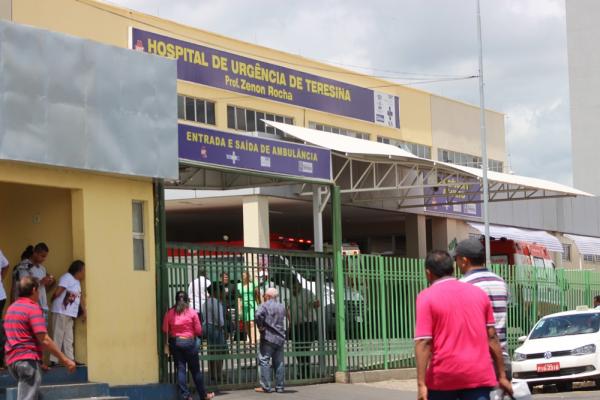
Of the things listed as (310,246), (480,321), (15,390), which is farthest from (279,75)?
(480,321)

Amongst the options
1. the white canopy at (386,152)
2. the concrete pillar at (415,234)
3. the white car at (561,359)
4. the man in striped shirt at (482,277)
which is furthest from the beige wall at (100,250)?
the concrete pillar at (415,234)

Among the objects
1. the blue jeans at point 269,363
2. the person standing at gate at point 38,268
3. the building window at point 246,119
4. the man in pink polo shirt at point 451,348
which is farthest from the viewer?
the building window at point 246,119

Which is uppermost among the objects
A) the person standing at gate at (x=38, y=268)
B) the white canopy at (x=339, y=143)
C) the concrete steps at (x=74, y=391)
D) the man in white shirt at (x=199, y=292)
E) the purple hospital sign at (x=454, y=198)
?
the white canopy at (x=339, y=143)

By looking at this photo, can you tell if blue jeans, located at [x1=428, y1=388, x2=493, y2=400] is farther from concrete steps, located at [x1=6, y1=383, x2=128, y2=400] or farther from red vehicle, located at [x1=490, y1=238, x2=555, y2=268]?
red vehicle, located at [x1=490, y1=238, x2=555, y2=268]

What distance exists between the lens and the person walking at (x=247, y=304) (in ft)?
60.7

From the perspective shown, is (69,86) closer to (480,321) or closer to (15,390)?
(15,390)

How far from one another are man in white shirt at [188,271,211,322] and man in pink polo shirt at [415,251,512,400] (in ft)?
32.4

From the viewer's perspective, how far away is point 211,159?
17922 millimetres

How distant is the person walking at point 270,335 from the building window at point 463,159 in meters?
31.6

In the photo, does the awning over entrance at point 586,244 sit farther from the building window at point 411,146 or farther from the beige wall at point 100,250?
the beige wall at point 100,250

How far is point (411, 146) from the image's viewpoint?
4756cm

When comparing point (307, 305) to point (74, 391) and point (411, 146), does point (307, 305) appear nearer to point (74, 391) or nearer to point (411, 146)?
point (74, 391)

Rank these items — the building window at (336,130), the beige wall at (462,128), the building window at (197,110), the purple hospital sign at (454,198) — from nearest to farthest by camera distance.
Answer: the purple hospital sign at (454,198)
the building window at (197,110)
the building window at (336,130)
the beige wall at (462,128)

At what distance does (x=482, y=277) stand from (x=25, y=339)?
516cm
